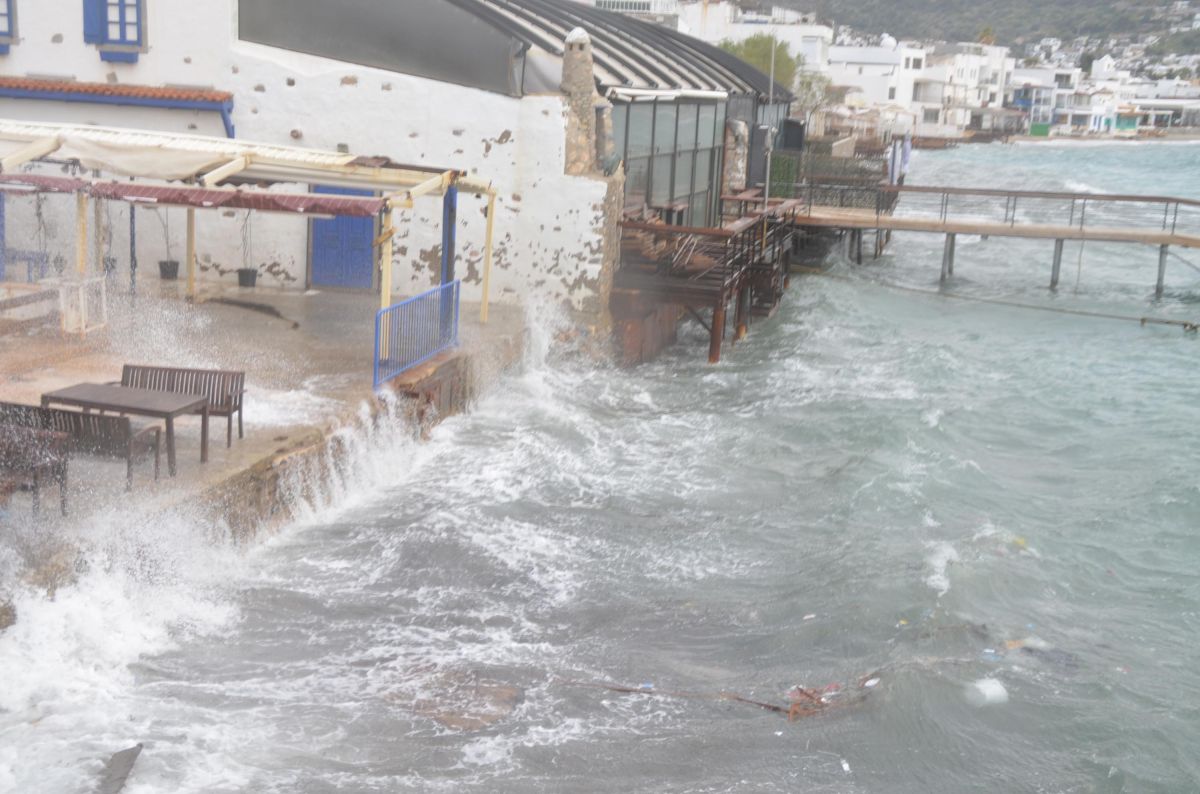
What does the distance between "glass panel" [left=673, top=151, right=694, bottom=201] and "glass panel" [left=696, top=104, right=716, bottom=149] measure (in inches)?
30.5

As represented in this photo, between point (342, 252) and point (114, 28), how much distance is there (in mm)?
5012

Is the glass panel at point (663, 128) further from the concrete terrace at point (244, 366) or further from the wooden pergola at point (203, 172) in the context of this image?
the wooden pergola at point (203, 172)

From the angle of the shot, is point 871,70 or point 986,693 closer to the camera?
point 986,693

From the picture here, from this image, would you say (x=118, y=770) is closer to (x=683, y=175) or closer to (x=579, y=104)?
(x=579, y=104)

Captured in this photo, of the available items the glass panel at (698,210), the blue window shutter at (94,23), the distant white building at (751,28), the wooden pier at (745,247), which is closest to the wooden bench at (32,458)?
A: the blue window shutter at (94,23)

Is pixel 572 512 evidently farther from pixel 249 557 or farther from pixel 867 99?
pixel 867 99

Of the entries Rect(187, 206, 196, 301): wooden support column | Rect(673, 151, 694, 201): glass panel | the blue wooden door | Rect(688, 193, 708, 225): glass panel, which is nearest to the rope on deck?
Rect(688, 193, 708, 225): glass panel

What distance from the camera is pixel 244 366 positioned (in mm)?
15727

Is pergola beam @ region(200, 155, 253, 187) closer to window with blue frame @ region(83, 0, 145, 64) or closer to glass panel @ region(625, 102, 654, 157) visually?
window with blue frame @ region(83, 0, 145, 64)

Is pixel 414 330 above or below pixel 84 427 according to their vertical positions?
above

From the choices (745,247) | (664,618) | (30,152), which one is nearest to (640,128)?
(745,247)

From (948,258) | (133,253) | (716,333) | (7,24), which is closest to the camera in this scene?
(133,253)

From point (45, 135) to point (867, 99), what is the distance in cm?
12988

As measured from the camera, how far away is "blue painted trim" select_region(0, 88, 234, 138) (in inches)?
808
